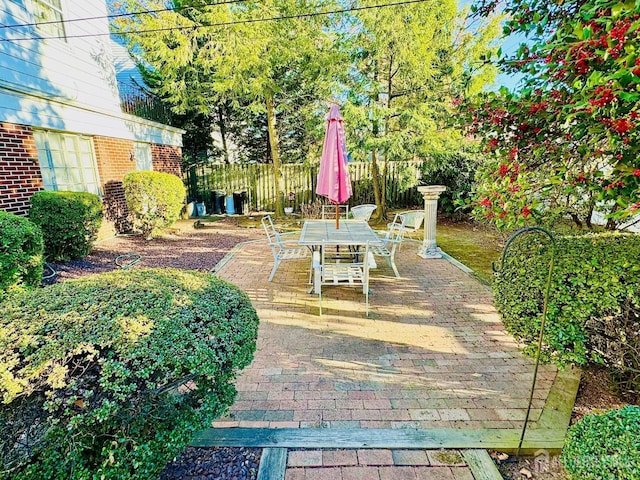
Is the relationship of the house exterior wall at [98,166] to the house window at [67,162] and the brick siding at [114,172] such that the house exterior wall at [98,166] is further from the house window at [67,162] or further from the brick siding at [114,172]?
the house window at [67,162]

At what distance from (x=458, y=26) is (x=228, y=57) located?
614 cm

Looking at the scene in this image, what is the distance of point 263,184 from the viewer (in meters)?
Result: 12.5

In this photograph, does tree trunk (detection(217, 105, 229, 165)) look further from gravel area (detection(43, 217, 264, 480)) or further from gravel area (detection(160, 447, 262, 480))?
gravel area (detection(160, 447, 262, 480))

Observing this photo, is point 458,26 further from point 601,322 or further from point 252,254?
point 601,322

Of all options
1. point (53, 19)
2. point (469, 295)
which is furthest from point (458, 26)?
point (53, 19)

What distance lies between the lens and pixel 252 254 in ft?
21.7

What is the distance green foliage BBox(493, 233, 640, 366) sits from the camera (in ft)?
6.92

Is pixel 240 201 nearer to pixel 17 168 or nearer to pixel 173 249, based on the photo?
pixel 173 249

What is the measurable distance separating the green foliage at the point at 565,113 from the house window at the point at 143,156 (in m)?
9.25

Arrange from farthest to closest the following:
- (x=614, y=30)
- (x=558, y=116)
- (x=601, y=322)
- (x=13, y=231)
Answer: (x=13, y=231), (x=601, y=322), (x=558, y=116), (x=614, y=30)

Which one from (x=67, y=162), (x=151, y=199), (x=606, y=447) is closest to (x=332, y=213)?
(x=151, y=199)

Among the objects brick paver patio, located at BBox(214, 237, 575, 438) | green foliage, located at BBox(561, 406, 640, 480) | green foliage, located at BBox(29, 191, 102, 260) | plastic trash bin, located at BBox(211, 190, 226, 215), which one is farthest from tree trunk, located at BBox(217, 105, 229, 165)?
green foliage, located at BBox(561, 406, 640, 480)

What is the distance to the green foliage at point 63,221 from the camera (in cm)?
517

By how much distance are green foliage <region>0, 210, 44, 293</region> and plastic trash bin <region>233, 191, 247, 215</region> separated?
853 cm
